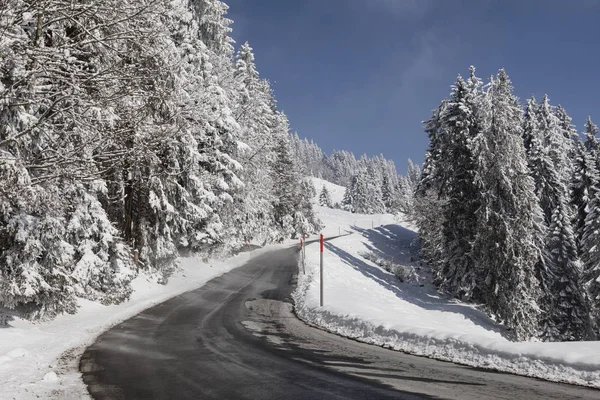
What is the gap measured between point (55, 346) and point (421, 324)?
36.9 ft

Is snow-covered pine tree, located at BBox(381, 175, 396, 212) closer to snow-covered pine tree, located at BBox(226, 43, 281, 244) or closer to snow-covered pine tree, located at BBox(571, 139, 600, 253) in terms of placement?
snow-covered pine tree, located at BBox(226, 43, 281, 244)

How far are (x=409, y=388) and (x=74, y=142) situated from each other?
10.6 meters

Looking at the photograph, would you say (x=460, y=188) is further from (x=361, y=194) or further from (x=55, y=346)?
(x=361, y=194)

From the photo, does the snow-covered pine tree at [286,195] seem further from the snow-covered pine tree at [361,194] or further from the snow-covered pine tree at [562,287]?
the snow-covered pine tree at [361,194]

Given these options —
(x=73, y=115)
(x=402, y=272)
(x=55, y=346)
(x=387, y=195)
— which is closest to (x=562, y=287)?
(x=402, y=272)

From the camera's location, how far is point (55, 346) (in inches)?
385

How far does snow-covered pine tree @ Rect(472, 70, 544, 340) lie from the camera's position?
23750 millimetres

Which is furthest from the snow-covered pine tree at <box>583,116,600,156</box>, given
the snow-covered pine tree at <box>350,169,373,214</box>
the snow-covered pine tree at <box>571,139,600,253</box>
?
the snow-covered pine tree at <box>350,169,373,214</box>

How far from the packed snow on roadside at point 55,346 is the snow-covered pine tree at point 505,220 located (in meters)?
18.1

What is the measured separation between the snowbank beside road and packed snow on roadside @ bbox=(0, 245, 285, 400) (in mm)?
6303

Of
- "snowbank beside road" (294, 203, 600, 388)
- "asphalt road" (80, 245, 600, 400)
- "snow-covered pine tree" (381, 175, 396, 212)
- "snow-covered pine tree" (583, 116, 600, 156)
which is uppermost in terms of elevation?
"snow-covered pine tree" (381, 175, 396, 212)

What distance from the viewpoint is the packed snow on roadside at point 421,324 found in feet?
22.5

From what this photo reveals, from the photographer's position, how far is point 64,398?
625 cm

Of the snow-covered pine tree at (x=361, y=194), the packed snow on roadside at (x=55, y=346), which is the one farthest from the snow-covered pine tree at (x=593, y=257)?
the snow-covered pine tree at (x=361, y=194)
